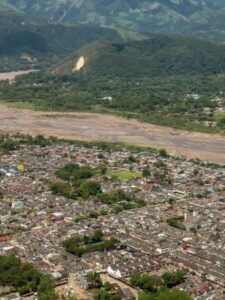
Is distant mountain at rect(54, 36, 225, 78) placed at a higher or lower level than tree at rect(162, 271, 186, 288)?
higher

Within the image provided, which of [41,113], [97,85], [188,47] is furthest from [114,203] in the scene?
[188,47]

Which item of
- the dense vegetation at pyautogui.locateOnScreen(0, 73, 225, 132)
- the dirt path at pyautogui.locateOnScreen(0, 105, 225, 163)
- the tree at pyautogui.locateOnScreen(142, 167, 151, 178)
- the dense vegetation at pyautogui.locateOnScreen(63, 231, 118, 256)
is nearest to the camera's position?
the dense vegetation at pyautogui.locateOnScreen(63, 231, 118, 256)

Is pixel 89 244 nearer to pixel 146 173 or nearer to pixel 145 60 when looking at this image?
pixel 146 173

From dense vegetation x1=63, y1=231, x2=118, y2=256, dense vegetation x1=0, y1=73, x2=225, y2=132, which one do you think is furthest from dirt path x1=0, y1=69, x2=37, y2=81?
dense vegetation x1=63, y1=231, x2=118, y2=256

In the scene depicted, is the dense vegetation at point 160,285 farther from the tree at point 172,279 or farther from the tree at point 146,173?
the tree at point 146,173

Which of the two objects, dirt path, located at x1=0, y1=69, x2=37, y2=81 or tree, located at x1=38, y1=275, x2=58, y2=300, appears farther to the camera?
dirt path, located at x1=0, y1=69, x2=37, y2=81

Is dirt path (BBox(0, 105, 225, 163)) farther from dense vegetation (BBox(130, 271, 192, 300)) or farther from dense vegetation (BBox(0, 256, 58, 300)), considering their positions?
dense vegetation (BBox(0, 256, 58, 300))

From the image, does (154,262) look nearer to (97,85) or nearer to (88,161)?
(88,161)

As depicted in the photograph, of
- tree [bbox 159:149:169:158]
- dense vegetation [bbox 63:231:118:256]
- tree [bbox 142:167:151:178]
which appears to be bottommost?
dense vegetation [bbox 63:231:118:256]
